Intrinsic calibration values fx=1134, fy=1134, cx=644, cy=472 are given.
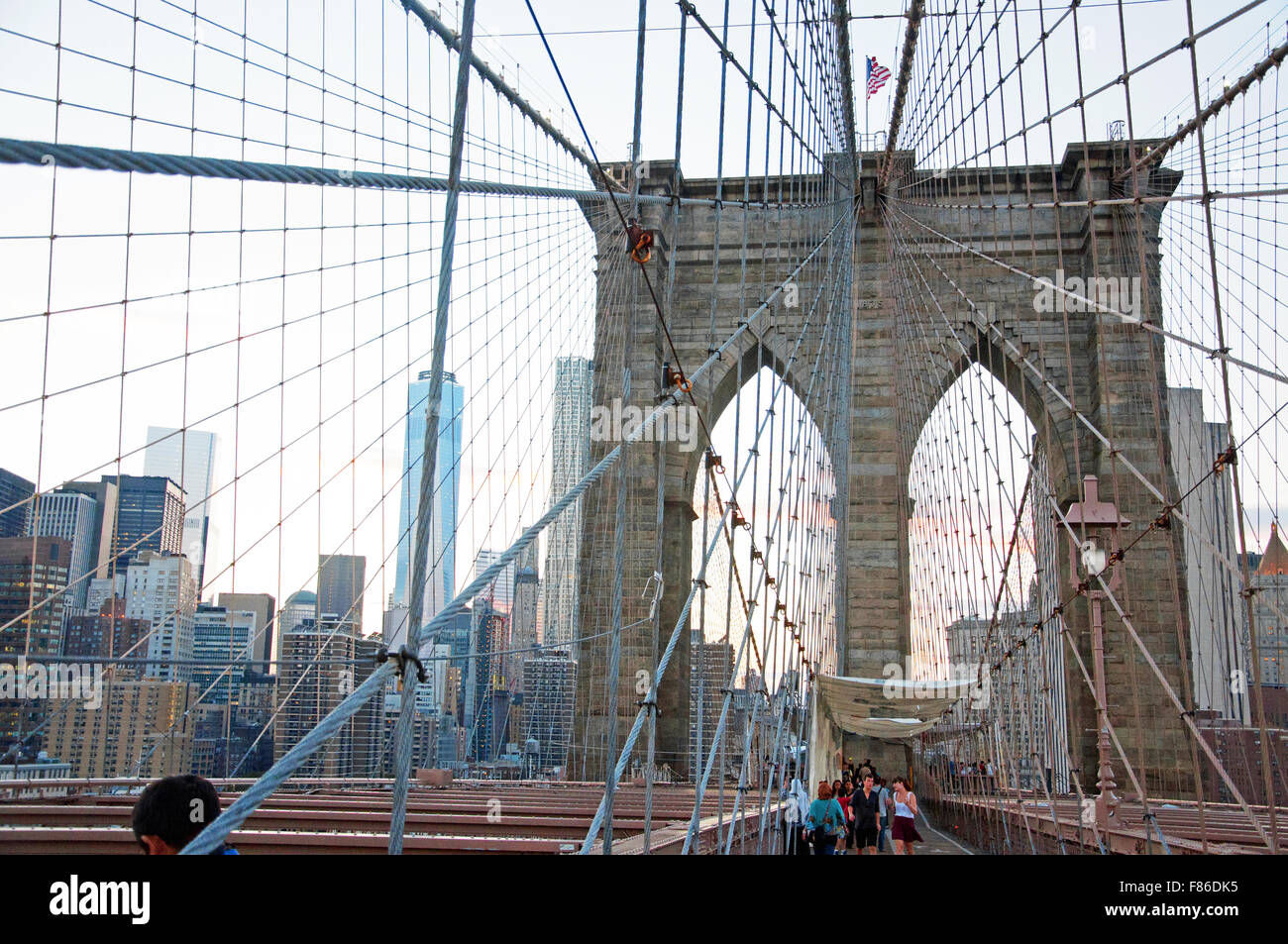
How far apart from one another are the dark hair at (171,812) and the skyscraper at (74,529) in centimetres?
319

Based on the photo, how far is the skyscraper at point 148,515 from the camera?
5016 millimetres

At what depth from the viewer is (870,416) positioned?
592 inches

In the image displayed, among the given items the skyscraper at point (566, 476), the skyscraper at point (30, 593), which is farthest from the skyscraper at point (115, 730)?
the skyscraper at point (566, 476)

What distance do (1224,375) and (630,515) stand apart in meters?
10.6

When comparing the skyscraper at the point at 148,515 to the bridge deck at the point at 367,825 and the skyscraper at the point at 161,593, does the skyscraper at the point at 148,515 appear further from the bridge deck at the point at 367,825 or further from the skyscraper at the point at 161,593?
the bridge deck at the point at 367,825

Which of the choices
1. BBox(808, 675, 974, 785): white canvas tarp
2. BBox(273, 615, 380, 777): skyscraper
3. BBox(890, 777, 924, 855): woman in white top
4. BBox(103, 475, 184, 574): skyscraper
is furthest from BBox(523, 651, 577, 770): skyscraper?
BBox(103, 475, 184, 574): skyscraper

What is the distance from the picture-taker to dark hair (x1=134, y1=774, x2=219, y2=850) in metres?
1.63

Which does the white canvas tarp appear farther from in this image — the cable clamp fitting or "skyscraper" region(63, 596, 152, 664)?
the cable clamp fitting

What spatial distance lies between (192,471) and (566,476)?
19.8 ft

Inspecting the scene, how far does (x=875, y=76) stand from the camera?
15.0 m

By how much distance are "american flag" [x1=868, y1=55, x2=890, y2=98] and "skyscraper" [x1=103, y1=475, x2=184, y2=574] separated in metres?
11.8

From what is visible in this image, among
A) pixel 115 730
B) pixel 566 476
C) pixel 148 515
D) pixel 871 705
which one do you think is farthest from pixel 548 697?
pixel 148 515
